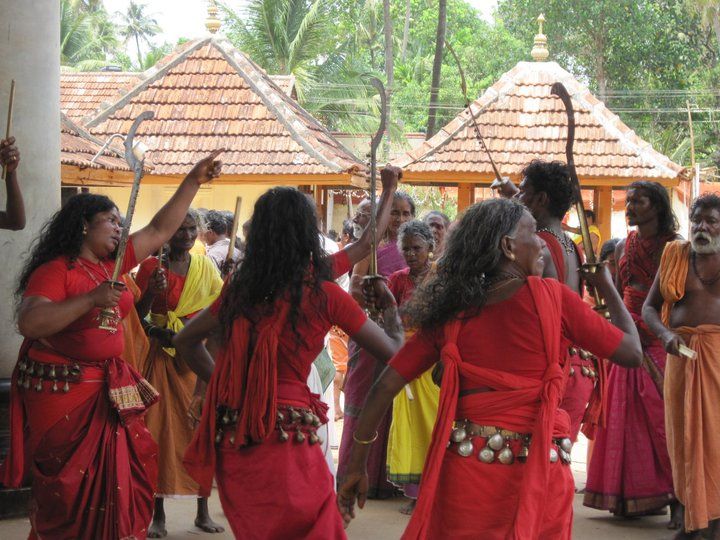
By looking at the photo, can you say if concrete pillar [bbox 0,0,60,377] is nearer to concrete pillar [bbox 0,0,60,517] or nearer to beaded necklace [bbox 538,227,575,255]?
concrete pillar [bbox 0,0,60,517]

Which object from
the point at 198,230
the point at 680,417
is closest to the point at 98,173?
the point at 198,230

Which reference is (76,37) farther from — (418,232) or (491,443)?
(491,443)

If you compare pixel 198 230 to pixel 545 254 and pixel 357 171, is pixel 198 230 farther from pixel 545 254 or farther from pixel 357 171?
pixel 357 171

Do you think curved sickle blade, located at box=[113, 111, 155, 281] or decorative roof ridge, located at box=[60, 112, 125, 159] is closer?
curved sickle blade, located at box=[113, 111, 155, 281]

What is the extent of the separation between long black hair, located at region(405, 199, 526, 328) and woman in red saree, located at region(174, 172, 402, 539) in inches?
13.3

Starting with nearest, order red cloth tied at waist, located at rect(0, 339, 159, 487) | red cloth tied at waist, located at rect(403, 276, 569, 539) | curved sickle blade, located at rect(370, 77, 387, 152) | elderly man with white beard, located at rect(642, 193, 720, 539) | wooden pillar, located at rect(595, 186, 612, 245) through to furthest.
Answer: red cloth tied at waist, located at rect(403, 276, 569, 539) → curved sickle blade, located at rect(370, 77, 387, 152) → red cloth tied at waist, located at rect(0, 339, 159, 487) → elderly man with white beard, located at rect(642, 193, 720, 539) → wooden pillar, located at rect(595, 186, 612, 245)

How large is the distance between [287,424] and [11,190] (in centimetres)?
270

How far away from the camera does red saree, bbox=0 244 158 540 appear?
17.0 ft

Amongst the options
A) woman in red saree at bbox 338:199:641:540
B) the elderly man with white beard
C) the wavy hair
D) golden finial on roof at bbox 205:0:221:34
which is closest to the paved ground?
the elderly man with white beard

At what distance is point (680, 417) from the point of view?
6711 millimetres

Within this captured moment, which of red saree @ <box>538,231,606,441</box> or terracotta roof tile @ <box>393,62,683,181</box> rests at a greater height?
terracotta roof tile @ <box>393,62,683,181</box>

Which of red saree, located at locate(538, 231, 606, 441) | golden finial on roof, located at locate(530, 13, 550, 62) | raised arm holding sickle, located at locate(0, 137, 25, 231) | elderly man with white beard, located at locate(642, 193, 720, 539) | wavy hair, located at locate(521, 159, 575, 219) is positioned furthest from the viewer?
golden finial on roof, located at locate(530, 13, 550, 62)

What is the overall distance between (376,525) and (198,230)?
2.28 meters

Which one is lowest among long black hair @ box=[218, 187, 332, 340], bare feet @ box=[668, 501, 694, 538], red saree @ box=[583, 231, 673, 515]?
bare feet @ box=[668, 501, 694, 538]
